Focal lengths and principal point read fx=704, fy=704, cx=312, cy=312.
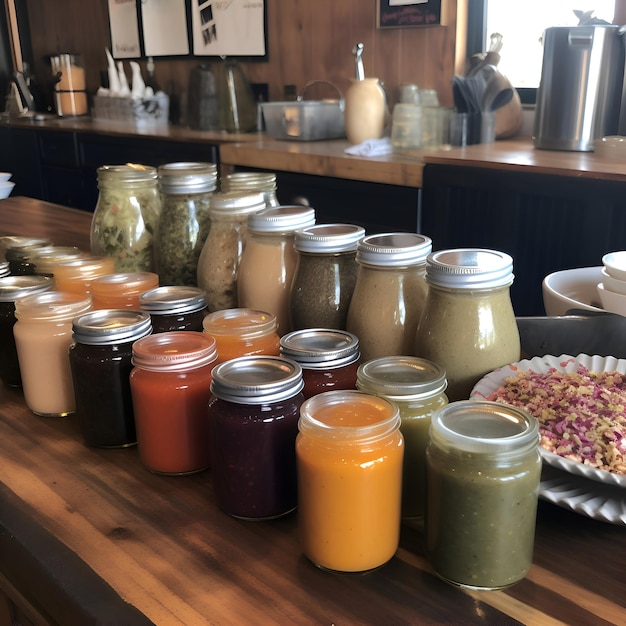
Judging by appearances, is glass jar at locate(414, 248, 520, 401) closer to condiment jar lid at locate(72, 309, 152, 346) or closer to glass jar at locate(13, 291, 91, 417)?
condiment jar lid at locate(72, 309, 152, 346)

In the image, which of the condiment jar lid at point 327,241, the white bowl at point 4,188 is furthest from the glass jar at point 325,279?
the white bowl at point 4,188

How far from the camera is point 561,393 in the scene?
0.71 meters

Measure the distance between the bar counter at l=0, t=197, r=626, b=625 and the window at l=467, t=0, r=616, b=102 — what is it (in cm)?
242

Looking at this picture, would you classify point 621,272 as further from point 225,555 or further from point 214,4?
point 214,4

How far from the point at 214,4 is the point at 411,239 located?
3.33 m

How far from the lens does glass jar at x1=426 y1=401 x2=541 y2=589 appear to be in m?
0.53

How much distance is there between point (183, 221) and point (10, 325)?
294mm

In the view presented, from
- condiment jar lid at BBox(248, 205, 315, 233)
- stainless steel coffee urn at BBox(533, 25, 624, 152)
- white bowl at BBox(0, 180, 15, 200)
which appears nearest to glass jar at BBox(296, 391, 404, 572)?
condiment jar lid at BBox(248, 205, 315, 233)

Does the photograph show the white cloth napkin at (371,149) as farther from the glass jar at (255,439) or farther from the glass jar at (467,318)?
the glass jar at (255,439)

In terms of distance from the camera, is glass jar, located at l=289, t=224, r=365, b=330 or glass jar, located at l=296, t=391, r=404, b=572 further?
glass jar, located at l=289, t=224, r=365, b=330

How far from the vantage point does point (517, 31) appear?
2744 millimetres

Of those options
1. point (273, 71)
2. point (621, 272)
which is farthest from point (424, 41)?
point (621, 272)

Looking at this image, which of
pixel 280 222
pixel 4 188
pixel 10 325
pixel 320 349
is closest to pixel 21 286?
pixel 10 325

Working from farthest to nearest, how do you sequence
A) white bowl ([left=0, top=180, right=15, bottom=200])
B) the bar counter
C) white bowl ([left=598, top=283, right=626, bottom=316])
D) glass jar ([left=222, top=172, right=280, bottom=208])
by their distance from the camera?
white bowl ([left=0, top=180, right=15, bottom=200]) → glass jar ([left=222, top=172, right=280, bottom=208]) → white bowl ([left=598, top=283, right=626, bottom=316]) → the bar counter
